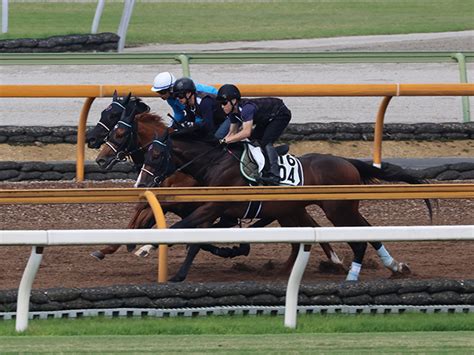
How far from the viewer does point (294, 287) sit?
26.1 ft

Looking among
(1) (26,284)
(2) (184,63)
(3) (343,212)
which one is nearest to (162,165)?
(3) (343,212)

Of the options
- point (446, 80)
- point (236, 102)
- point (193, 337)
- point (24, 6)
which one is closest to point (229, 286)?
point (193, 337)

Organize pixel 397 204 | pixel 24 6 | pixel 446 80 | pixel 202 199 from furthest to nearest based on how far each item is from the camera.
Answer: pixel 24 6
pixel 446 80
pixel 397 204
pixel 202 199

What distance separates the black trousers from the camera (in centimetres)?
1089

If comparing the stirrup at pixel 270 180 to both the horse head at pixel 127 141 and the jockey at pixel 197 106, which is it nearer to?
the jockey at pixel 197 106

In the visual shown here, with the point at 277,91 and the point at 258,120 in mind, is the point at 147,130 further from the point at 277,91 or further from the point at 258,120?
the point at 277,91

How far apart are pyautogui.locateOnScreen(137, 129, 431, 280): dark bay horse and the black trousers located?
0.32 metres

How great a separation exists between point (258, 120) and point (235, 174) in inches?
24.3

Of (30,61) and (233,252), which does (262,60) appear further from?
(233,252)

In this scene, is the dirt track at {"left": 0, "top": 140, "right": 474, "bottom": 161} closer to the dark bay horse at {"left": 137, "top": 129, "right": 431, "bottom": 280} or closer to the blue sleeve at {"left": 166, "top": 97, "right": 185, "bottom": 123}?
the blue sleeve at {"left": 166, "top": 97, "right": 185, "bottom": 123}

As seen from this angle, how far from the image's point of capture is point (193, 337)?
7617mm

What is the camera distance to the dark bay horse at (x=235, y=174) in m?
10.3

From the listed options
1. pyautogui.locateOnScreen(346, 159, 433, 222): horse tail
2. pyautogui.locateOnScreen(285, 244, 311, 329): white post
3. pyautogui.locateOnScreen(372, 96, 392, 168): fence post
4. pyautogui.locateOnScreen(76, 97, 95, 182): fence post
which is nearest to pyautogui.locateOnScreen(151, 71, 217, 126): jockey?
pyautogui.locateOnScreen(346, 159, 433, 222): horse tail

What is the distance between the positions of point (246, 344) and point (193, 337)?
1.57 ft
